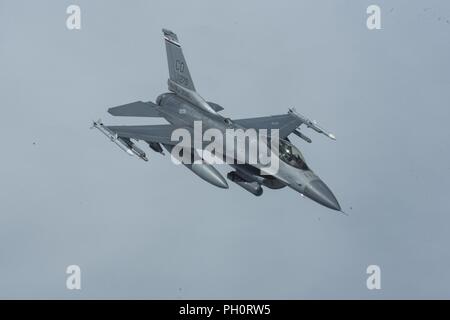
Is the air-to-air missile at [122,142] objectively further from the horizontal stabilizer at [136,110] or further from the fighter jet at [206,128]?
the horizontal stabilizer at [136,110]

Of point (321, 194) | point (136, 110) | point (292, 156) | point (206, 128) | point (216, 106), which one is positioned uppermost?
point (216, 106)

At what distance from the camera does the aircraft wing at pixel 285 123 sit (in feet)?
179

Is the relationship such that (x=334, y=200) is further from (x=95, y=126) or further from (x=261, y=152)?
(x=95, y=126)

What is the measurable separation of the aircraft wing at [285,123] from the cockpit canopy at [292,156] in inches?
227

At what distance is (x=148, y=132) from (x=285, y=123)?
30.6ft

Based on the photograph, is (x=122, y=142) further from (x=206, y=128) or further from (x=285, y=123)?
(x=285, y=123)

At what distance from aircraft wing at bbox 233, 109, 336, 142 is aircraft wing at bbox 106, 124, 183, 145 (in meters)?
5.40

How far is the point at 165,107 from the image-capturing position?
2205 inches

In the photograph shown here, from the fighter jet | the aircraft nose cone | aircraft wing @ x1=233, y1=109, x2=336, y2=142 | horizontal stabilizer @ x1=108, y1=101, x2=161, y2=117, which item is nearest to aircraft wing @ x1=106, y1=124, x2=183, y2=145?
the fighter jet

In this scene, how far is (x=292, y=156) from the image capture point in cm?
4753

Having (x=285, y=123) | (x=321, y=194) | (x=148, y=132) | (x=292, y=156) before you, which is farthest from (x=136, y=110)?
(x=321, y=194)

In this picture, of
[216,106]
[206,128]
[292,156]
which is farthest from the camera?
[216,106]

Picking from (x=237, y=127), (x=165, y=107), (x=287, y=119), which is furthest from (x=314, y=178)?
(x=165, y=107)

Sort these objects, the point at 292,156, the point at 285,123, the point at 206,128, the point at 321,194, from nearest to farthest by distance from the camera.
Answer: the point at 321,194 → the point at 292,156 → the point at 206,128 → the point at 285,123
